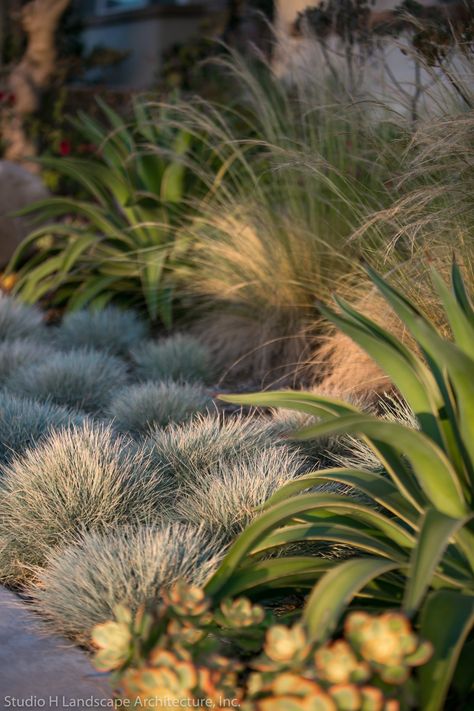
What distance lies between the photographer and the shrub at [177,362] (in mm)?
5293

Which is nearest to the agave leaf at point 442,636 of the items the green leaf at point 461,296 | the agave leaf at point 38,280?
the green leaf at point 461,296

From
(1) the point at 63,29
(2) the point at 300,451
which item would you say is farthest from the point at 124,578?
(1) the point at 63,29

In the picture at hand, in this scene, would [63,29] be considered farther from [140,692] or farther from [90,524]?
[140,692]

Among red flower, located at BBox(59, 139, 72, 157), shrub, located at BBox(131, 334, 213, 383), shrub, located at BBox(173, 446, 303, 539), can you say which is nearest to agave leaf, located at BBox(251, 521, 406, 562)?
shrub, located at BBox(173, 446, 303, 539)

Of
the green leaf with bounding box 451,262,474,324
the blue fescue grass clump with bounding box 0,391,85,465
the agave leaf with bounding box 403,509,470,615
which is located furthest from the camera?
the blue fescue grass clump with bounding box 0,391,85,465

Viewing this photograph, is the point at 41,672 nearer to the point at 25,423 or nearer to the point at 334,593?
the point at 334,593

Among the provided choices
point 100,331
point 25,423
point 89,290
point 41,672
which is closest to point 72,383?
point 25,423

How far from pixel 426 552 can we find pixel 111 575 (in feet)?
3.15

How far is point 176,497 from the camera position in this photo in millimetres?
3438

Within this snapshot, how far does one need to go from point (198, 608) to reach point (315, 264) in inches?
133

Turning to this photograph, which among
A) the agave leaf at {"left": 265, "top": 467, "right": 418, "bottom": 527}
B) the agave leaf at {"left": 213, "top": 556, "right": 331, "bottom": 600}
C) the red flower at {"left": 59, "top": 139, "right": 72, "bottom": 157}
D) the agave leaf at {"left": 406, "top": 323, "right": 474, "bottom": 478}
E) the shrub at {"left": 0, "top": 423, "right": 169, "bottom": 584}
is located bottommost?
the shrub at {"left": 0, "top": 423, "right": 169, "bottom": 584}

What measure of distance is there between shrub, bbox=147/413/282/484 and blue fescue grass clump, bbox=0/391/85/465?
0.44 metres

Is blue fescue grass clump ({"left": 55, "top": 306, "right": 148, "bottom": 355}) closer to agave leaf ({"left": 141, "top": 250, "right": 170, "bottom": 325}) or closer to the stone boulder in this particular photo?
agave leaf ({"left": 141, "top": 250, "right": 170, "bottom": 325})

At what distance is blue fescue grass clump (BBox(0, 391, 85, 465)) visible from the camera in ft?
12.9
